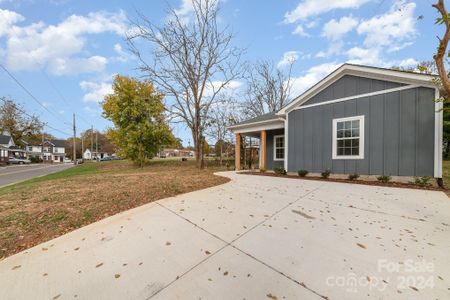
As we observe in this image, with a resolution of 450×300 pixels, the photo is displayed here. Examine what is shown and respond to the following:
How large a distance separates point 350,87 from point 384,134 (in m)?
2.23

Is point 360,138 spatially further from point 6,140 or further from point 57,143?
point 57,143

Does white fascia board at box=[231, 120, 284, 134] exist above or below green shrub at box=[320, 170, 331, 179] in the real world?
above

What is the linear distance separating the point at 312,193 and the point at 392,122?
168 inches

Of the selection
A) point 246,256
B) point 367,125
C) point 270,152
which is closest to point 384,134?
point 367,125

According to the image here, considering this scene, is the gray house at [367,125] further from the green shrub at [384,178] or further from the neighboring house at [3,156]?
the neighboring house at [3,156]

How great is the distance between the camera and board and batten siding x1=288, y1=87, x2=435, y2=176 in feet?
20.1

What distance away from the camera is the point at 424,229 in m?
3.07

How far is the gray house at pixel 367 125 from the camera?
612 cm

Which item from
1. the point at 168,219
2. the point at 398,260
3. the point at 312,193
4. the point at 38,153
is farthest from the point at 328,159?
the point at 38,153

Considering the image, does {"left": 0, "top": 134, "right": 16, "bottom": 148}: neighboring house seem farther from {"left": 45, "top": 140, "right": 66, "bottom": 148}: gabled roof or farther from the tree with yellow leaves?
the tree with yellow leaves

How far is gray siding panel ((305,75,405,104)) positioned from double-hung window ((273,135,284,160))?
124 inches

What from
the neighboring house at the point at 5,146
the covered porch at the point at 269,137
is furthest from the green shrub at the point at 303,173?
the neighboring house at the point at 5,146

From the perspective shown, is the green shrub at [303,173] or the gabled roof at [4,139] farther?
the gabled roof at [4,139]

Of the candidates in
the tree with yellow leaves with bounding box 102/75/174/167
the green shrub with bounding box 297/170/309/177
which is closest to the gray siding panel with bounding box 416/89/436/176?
the green shrub with bounding box 297/170/309/177
